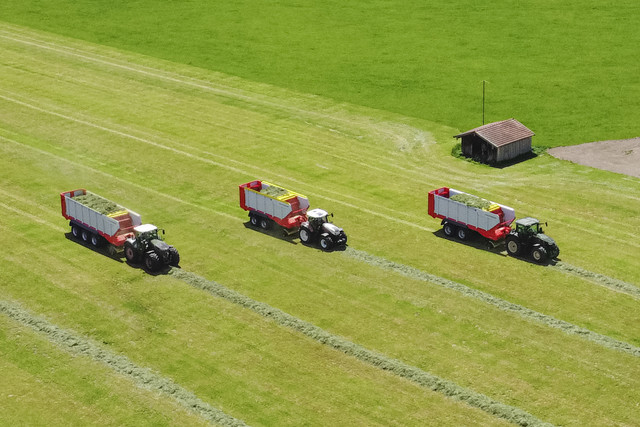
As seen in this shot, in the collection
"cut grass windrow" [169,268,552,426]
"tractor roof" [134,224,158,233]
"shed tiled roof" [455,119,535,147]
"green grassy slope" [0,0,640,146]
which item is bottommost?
"cut grass windrow" [169,268,552,426]

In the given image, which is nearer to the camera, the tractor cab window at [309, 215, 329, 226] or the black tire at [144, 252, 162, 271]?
the black tire at [144, 252, 162, 271]

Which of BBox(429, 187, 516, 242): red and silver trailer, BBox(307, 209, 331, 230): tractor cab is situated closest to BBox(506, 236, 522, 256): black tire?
BBox(429, 187, 516, 242): red and silver trailer

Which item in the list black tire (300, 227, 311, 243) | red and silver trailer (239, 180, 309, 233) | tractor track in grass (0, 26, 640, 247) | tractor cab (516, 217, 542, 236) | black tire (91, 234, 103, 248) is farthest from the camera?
tractor track in grass (0, 26, 640, 247)

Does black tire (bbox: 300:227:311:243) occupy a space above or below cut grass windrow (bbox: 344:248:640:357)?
above

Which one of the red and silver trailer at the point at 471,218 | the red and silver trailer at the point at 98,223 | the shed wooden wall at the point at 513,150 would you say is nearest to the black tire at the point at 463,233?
the red and silver trailer at the point at 471,218

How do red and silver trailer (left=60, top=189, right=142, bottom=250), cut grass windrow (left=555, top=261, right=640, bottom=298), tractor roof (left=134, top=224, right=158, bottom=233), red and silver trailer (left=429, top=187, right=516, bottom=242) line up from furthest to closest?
red and silver trailer (left=429, top=187, right=516, bottom=242)
red and silver trailer (left=60, top=189, right=142, bottom=250)
tractor roof (left=134, top=224, right=158, bottom=233)
cut grass windrow (left=555, top=261, right=640, bottom=298)

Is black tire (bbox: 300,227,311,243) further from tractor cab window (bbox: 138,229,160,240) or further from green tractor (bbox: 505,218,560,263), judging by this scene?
green tractor (bbox: 505,218,560,263)

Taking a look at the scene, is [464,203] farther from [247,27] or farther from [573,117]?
[247,27]

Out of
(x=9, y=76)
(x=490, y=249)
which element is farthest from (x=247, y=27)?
(x=490, y=249)
